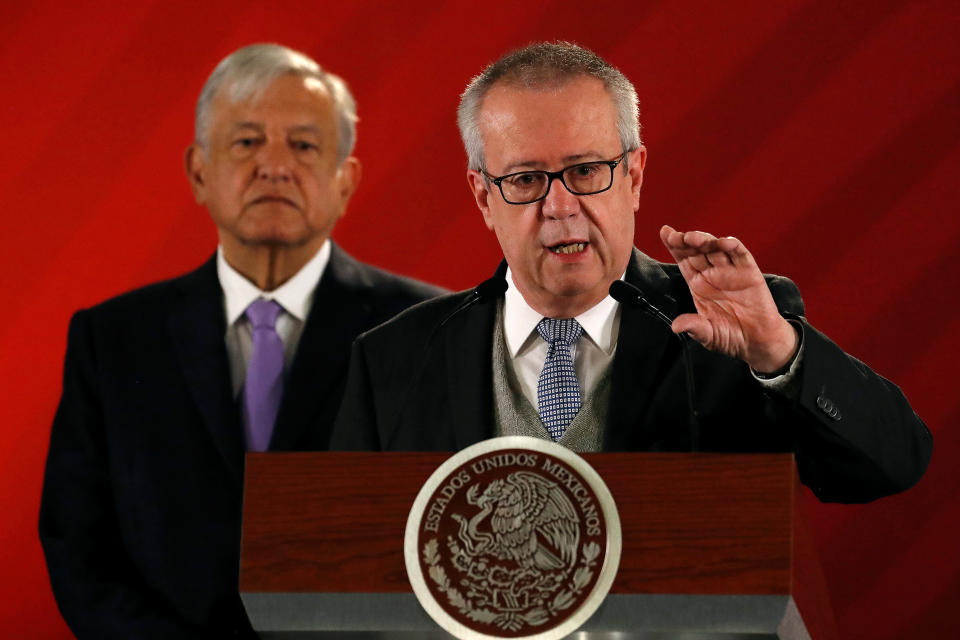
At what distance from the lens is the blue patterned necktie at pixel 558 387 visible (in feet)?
6.52

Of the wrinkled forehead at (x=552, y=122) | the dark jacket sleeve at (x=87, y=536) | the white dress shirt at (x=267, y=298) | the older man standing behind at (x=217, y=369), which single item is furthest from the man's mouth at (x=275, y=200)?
the wrinkled forehead at (x=552, y=122)

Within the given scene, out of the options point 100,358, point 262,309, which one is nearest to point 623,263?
Answer: point 262,309

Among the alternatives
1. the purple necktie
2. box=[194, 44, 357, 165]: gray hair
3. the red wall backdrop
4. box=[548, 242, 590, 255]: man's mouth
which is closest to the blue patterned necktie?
box=[548, 242, 590, 255]: man's mouth

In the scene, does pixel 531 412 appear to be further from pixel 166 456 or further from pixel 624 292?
pixel 166 456

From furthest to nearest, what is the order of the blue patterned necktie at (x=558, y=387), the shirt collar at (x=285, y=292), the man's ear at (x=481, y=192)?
the shirt collar at (x=285, y=292) < the man's ear at (x=481, y=192) < the blue patterned necktie at (x=558, y=387)

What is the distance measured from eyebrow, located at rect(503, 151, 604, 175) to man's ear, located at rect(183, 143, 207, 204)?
1.22 meters

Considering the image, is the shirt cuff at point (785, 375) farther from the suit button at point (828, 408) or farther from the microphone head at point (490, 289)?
the microphone head at point (490, 289)

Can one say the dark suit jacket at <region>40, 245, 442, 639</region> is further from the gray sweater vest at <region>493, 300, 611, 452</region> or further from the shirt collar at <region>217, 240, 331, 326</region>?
the gray sweater vest at <region>493, 300, 611, 452</region>

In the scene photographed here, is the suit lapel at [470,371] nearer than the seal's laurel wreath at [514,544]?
No

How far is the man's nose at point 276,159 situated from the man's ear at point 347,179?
0.53 ft

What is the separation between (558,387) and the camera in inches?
79.1

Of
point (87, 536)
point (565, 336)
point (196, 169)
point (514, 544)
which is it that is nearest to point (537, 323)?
point (565, 336)

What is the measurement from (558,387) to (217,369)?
1055mm

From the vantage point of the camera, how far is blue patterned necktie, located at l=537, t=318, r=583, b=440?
1988 millimetres
